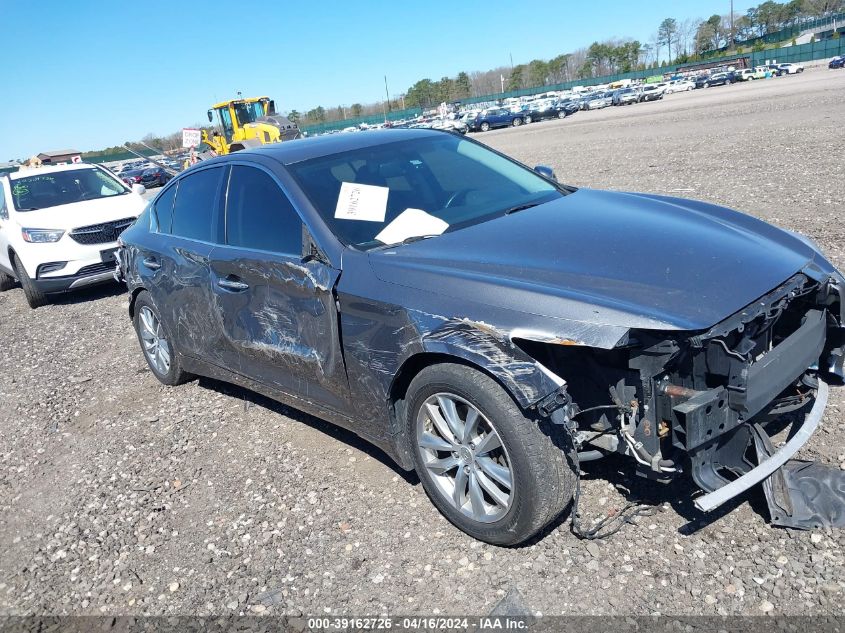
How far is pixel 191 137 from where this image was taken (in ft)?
64.3

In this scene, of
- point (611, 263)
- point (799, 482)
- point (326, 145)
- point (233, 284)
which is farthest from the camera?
point (326, 145)

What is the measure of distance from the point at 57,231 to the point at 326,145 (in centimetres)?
651

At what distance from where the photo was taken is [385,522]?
3.34 meters

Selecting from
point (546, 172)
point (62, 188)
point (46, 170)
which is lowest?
point (546, 172)

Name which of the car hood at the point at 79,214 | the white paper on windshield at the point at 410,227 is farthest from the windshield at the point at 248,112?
the white paper on windshield at the point at 410,227

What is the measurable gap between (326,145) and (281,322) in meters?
1.18

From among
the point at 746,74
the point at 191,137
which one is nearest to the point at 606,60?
the point at 746,74

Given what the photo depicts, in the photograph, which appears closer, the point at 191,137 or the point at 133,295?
the point at 133,295

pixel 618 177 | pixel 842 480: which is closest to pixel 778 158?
pixel 618 177

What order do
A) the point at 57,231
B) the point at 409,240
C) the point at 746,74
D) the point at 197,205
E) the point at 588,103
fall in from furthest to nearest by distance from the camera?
the point at 746,74 → the point at 588,103 → the point at 57,231 → the point at 197,205 → the point at 409,240

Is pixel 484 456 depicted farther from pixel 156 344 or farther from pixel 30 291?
pixel 30 291

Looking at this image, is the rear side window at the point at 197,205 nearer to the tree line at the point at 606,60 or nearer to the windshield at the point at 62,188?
the windshield at the point at 62,188

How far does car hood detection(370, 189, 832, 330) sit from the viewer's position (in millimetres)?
2531

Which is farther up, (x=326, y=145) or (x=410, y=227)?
(x=326, y=145)
